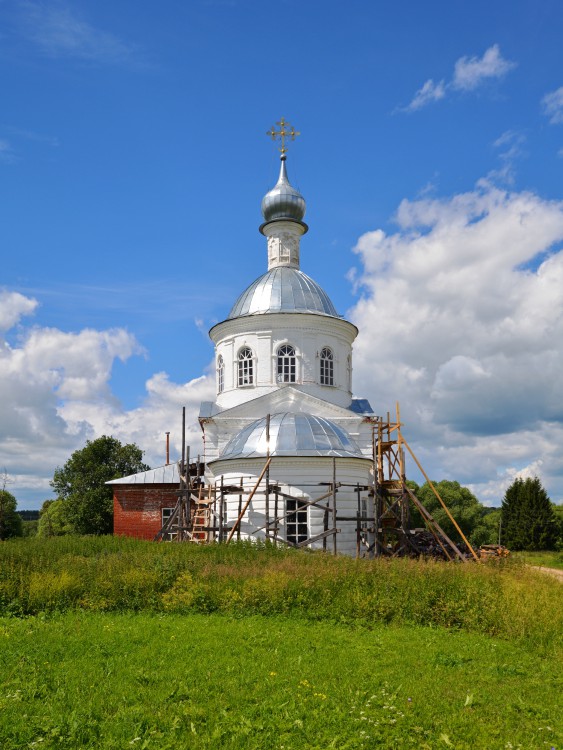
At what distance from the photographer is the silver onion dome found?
3078cm

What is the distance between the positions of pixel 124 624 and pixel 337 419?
53.6 feet

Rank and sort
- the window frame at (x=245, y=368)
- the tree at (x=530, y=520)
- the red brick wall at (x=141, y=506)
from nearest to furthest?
1. the window frame at (x=245, y=368)
2. the red brick wall at (x=141, y=506)
3. the tree at (x=530, y=520)

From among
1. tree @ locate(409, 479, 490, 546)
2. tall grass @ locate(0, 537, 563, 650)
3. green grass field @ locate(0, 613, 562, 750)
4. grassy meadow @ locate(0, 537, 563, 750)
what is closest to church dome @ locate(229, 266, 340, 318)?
grassy meadow @ locate(0, 537, 563, 750)

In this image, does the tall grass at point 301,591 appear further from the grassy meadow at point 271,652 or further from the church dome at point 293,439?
the church dome at point 293,439

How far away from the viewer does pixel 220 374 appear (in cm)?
2886

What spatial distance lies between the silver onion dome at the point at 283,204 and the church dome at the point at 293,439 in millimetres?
11052

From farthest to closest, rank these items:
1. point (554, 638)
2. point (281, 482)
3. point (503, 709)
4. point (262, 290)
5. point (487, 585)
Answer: point (262, 290)
point (281, 482)
point (487, 585)
point (554, 638)
point (503, 709)

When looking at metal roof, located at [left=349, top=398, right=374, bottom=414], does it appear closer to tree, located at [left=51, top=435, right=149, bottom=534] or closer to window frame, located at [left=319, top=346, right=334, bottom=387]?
window frame, located at [left=319, top=346, right=334, bottom=387]

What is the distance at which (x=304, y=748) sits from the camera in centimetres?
622

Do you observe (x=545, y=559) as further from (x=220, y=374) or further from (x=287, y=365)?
(x=220, y=374)

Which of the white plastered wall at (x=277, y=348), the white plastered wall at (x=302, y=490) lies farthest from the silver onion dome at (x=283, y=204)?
the white plastered wall at (x=302, y=490)

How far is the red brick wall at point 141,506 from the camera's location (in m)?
29.3

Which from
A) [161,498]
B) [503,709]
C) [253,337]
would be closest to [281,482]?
[253,337]

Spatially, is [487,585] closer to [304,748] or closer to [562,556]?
[304,748]
